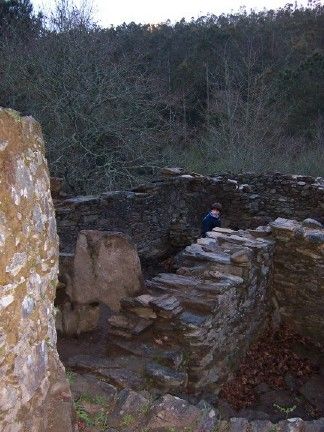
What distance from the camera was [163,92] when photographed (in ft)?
66.9

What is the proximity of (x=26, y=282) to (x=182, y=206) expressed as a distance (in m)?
8.24

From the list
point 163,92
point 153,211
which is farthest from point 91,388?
point 163,92

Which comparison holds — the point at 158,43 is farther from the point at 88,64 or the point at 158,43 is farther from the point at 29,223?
the point at 29,223

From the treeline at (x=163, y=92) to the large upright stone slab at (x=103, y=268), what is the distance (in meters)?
7.83

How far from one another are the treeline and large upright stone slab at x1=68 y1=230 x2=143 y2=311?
7.83 m

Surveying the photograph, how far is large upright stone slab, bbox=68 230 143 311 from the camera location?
496 cm

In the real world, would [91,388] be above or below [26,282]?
below

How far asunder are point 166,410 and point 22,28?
17.5 m

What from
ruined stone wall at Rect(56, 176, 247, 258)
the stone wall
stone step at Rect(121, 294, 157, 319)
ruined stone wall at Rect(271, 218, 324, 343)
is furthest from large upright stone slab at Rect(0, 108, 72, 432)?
ruined stone wall at Rect(56, 176, 247, 258)

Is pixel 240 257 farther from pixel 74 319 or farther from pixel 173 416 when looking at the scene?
pixel 173 416

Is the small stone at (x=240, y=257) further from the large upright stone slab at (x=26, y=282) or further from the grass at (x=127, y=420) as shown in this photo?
the large upright stone slab at (x=26, y=282)

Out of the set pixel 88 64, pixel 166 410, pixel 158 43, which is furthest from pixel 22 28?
pixel 166 410

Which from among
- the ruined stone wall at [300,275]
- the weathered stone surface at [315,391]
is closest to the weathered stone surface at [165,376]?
the weathered stone surface at [315,391]

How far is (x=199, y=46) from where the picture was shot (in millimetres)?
27375
